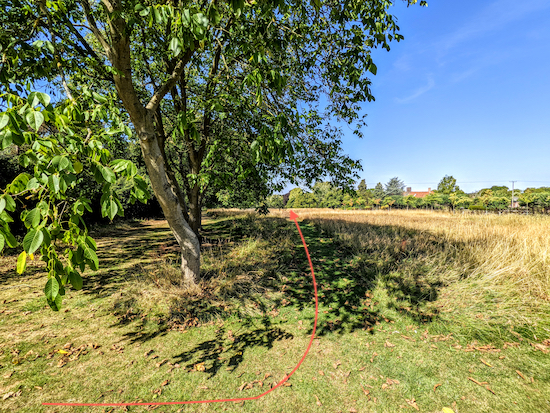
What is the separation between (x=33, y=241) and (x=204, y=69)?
734 centimetres

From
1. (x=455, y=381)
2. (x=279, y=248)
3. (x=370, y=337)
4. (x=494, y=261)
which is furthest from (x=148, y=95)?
(x=494, y=261)

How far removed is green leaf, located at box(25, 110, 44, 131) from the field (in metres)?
3.21

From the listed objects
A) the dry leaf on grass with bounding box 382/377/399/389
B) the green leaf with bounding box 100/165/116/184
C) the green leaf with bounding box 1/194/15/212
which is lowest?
the dry leaf on grass with bounding box 382/377/399/389

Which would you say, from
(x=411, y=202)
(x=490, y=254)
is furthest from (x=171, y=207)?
(x=411, y=202)

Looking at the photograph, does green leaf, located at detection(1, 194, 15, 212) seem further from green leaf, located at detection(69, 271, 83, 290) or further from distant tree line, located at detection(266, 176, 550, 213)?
distant tree line, located at detection(266, 176, 550, 213)

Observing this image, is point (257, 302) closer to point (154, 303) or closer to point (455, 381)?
point (154, 303)

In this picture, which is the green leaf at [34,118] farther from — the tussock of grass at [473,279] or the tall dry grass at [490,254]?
the tall dry grass at [490,254]

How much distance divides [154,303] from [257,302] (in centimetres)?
218

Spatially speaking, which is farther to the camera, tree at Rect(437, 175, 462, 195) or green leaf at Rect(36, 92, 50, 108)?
tree at Rect(437, 175, 462, 195)

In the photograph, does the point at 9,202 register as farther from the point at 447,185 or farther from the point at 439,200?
the point at 447,185

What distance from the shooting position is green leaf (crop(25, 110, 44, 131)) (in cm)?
168

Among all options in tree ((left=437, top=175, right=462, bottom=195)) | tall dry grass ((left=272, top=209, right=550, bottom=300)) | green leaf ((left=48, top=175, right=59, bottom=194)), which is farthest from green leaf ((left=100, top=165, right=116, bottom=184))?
tree ((left=437, top=175, right=462, bottom=195))

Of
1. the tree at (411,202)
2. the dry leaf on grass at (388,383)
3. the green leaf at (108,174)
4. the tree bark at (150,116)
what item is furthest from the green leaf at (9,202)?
the tree at (411,202)

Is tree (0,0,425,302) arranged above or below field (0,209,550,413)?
above
